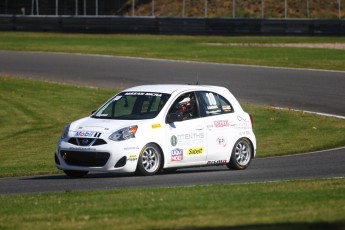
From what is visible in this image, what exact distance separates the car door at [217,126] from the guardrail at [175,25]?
32.2 metres

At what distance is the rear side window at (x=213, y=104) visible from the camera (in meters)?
15.5

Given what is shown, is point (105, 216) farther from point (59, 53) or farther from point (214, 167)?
point (59, 53)

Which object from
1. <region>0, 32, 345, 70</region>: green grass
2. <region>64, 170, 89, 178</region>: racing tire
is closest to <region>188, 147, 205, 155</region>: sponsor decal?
<region>64, 170, 89, 178</region>: racing tire

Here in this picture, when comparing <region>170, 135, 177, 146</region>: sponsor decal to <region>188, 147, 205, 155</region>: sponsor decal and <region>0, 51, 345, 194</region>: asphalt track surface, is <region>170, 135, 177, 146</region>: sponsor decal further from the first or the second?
<region>0, 51, 345, 194</region>: asphalt track surface

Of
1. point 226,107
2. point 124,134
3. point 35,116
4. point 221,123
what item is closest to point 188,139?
point 221,123

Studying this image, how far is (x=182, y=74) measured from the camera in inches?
1273

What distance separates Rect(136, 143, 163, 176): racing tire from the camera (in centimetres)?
1429

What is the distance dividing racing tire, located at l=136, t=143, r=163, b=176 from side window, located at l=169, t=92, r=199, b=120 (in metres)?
0.88

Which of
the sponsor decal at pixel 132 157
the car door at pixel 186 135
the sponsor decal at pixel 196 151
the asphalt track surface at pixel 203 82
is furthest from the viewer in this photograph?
the sponsor decal at pixel 196 151

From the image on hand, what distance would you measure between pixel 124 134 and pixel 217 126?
1864 mm

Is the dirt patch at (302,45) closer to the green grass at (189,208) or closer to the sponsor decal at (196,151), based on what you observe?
the sponsor decal at (196,151)

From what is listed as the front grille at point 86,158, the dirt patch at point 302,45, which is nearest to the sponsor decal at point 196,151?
the front grille at point 86,158

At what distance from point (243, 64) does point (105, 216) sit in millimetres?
26523

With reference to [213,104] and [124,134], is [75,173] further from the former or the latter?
[213,104]
